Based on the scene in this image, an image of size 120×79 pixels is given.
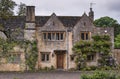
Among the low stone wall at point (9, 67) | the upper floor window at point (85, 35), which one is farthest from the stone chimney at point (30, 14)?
the upper floor window at point (85, 35)

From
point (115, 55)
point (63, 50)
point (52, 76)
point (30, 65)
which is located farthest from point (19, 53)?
point (52, 76)

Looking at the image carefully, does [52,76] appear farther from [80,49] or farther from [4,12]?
[80,49]

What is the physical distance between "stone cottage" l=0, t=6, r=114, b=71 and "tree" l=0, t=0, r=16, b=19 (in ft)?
95.0

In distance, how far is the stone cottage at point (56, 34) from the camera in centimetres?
5447

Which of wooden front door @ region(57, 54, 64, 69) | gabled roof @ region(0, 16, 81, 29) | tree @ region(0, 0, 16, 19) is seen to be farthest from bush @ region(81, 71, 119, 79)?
gabled roof @ region(0, 16, 81, 29)

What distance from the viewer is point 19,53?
53531 mm

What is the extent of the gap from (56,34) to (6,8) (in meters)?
30.3

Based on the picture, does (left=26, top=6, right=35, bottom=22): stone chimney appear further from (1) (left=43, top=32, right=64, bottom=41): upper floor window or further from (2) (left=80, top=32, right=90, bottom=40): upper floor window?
(2) (left=80, top=32, right=90, bottom=40): upper floor window

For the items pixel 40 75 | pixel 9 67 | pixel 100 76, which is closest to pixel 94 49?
pixel 9 67

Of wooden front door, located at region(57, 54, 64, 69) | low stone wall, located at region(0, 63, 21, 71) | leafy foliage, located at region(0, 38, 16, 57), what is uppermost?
leafy foliage, located at region(0, 38, 16, 57)

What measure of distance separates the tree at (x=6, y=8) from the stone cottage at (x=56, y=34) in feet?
95.0

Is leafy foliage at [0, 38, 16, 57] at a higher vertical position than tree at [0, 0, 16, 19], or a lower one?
lower

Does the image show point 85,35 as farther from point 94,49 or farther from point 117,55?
point 117,55

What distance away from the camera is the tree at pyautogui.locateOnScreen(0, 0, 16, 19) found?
24.4 m
